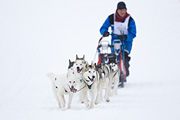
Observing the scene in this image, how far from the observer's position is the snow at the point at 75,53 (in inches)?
191

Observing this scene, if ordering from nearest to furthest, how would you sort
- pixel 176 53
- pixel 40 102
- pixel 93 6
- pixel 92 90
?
pixel 92 90
pixel 40 102
pixel 176 53
pixel 93 6

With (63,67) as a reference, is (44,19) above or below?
above

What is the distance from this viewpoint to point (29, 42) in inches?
759

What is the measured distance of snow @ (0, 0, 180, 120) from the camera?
4863mm

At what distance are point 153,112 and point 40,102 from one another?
2492 millimetres

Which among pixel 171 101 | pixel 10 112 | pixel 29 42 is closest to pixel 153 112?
pixel 171 101

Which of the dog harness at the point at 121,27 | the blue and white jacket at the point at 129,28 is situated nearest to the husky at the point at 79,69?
the blue and white jacket at the point at 129,28

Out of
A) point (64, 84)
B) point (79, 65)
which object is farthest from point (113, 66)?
point (64, 84)

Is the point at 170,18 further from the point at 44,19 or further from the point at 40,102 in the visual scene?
the point at 40,102

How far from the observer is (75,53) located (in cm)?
1583

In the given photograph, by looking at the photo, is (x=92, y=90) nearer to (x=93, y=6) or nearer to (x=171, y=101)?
(x=171, y=101)

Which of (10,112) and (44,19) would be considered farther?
(44,19)

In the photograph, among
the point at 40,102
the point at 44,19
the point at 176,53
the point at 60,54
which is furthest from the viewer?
the point at 44,19

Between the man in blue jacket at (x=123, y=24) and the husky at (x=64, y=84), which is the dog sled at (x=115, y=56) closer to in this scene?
the man in blue jacket at (x=123, y=24)
